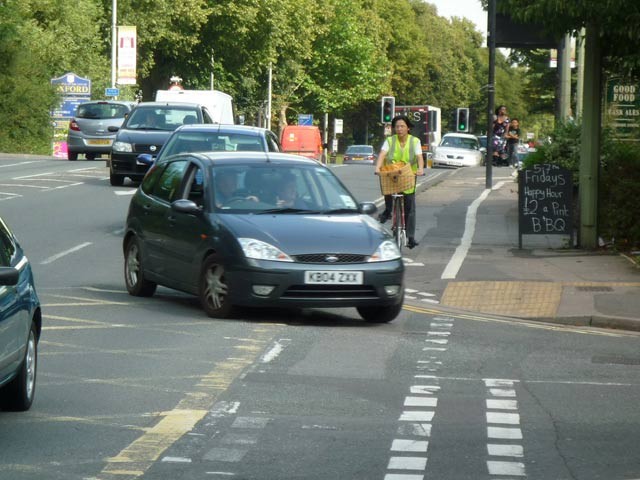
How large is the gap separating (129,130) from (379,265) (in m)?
21.3

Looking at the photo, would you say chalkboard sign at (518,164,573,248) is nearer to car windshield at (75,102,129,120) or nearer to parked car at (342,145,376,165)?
car windshield at (75,102,129,120)

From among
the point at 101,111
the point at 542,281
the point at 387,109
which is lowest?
the point at 542,281


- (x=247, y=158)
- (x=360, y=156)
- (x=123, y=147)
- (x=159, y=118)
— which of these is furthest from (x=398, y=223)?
(x=360, y=156)

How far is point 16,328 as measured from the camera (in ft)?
28.7

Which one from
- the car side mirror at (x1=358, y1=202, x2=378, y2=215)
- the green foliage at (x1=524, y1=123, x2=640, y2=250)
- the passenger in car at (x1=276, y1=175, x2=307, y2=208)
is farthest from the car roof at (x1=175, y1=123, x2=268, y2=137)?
the car side mirror at (x1=358, y1=202, x2=378, y2=215)

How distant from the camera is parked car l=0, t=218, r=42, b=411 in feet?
27.6

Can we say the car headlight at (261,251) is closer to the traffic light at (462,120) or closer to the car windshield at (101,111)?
the car windshield at (101,111)

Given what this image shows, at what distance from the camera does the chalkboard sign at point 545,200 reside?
21.5 meters

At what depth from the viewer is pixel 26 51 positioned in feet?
210

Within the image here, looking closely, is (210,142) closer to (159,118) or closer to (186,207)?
(186,207)

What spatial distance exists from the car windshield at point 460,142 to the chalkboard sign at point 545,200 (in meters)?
42.1

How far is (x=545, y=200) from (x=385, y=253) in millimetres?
8168

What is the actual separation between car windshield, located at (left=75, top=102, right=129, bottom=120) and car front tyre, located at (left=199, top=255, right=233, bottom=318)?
32.3m

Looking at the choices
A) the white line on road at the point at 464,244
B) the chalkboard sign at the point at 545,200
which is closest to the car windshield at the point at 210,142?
the white line on road at the point at 464,244
